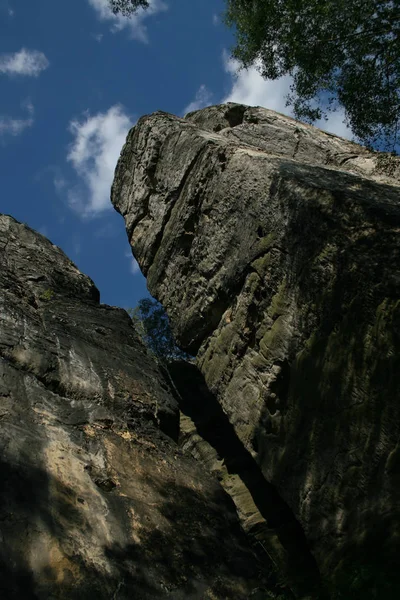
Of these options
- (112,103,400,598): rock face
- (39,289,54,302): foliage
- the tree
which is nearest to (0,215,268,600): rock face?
(39,289,54,302): foliage

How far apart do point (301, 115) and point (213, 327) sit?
849cm

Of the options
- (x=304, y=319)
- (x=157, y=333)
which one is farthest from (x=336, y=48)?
(x=157, y=333)

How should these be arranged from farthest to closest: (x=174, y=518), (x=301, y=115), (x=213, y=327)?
(x=301, y=115) < (x=213, y=327) < (x=174, y=518)

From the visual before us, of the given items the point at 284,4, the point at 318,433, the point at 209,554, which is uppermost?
the point at 284,4

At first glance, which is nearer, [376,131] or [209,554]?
[209,554]

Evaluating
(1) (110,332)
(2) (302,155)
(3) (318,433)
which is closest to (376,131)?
(2) (302,155)

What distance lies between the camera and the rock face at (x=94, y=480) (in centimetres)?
700

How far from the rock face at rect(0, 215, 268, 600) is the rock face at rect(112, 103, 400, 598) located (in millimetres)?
1404

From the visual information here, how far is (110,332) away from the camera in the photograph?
1391 centimetres

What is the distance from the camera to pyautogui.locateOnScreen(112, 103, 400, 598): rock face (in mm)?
8250

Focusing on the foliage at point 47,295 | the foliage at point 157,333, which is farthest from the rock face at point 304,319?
the foliage at point 157,333

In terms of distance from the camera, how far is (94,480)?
8594mm

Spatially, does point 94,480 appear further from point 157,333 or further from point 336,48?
point 157,333

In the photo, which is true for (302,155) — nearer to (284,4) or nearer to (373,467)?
(284,4)
